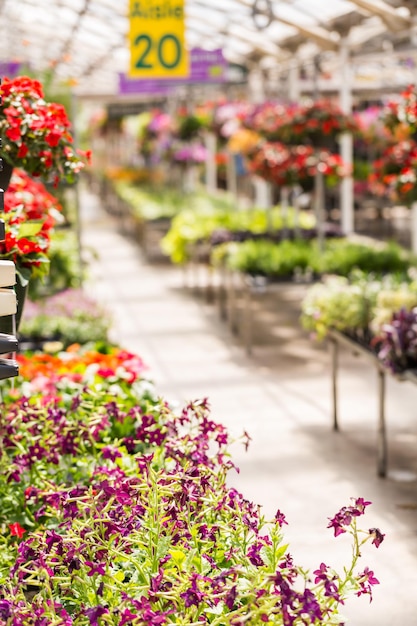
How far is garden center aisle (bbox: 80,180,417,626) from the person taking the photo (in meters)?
3.93

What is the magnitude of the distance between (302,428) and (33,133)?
3229mm

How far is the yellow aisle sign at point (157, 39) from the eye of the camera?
7570 mm

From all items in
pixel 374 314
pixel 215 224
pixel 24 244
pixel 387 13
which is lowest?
pixel 374 314

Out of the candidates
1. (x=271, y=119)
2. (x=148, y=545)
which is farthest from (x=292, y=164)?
(x=148, y=545)

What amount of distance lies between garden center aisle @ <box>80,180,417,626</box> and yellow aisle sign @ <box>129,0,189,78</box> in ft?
7.30

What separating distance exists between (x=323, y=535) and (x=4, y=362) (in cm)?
227

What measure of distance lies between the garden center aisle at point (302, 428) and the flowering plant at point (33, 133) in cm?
101

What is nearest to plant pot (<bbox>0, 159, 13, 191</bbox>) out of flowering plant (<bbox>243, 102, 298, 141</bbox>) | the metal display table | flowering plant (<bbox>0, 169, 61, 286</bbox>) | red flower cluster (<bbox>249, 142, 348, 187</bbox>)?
flowering plant (<bbox>0, 169, 61, 286</bbox>)

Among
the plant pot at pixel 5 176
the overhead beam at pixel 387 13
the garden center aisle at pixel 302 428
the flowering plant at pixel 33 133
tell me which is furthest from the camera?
the overhead beam at pixel 387 13

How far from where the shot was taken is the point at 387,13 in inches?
298

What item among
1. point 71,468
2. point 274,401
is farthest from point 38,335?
point 71,468

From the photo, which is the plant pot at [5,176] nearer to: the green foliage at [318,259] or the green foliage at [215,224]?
the green foliage at [318,259]

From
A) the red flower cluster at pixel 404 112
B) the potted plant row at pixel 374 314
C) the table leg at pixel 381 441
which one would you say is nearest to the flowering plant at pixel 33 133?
the potted plant row at pixel 374 314

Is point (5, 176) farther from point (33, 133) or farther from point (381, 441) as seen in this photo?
point (381, 441)
